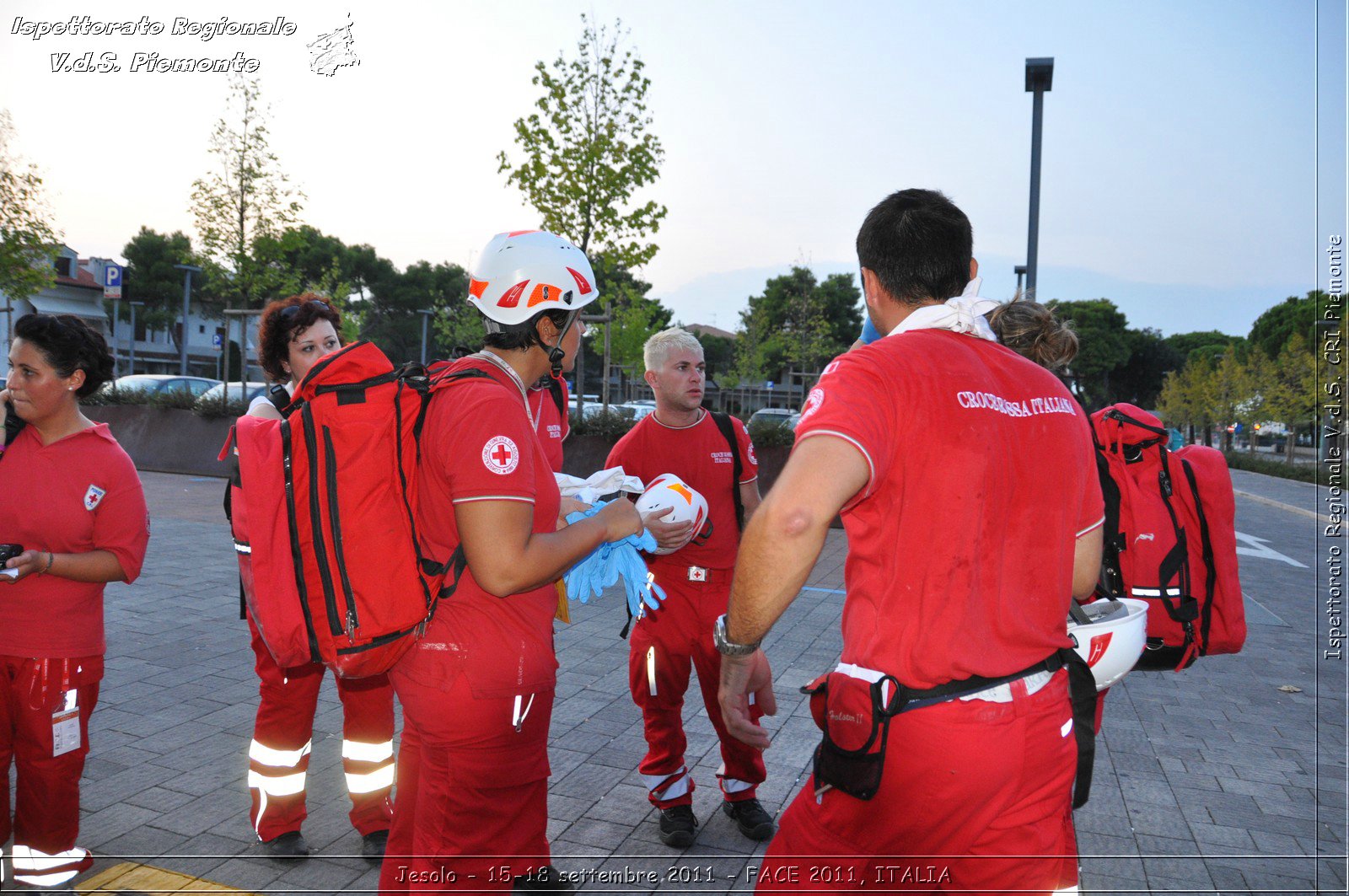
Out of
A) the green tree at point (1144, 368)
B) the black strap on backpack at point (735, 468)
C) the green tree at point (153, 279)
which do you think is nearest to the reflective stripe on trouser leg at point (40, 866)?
the black strap on backpack at point (735, 468)

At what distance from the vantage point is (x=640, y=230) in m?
14.7

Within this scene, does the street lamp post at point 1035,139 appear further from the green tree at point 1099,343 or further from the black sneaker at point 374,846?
the green tree at point 1099,343

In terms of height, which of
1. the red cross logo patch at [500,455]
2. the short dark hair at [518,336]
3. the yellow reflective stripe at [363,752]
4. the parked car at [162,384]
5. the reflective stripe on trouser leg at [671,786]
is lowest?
the reflective stripe on trouser leg at [671,786]

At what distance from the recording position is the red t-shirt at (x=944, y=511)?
179 cm

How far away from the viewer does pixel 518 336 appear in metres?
2.48

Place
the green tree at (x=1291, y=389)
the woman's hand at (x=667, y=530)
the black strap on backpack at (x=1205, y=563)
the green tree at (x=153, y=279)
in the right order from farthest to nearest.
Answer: the green tree at (x=153, y=279) → the green tree at (x=1291, y=389) → the black strap on backpack at (x=1205, y=563) → the woman's hand at (x=667, y=530)

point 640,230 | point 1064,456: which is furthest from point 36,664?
point 640,230

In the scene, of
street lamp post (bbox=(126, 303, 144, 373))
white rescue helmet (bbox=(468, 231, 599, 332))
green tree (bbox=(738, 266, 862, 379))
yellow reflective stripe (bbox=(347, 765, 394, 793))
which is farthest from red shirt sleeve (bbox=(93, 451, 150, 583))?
street lamp post (bbox=(126, 303, 144, 373))

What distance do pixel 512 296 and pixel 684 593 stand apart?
2.05 m

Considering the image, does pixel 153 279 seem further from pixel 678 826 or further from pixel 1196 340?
pixel 1196 340

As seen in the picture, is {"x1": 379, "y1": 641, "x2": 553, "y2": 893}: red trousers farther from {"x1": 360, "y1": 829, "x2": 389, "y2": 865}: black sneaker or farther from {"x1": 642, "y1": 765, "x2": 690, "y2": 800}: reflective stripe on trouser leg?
{"x1": 642, "y1": 765, "x2": 690, "y2": 800}: reflective stripe on trouser leg

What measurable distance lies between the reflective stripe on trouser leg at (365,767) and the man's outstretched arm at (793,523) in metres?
2.53

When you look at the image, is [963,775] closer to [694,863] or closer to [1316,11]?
[694,863]

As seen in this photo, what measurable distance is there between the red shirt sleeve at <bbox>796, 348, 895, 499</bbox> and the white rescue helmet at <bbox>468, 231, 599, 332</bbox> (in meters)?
0.95
